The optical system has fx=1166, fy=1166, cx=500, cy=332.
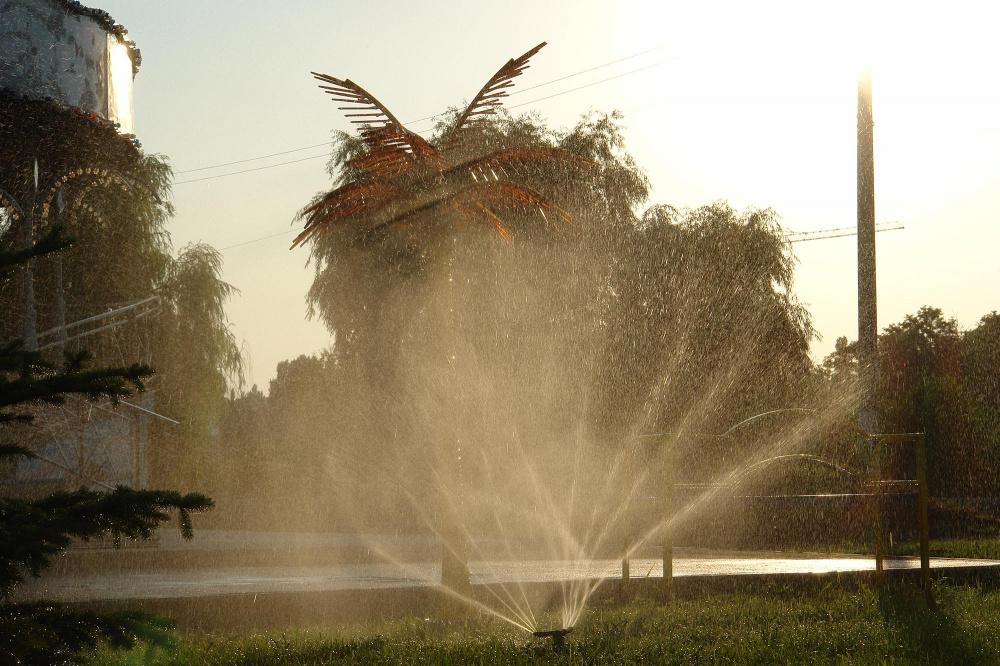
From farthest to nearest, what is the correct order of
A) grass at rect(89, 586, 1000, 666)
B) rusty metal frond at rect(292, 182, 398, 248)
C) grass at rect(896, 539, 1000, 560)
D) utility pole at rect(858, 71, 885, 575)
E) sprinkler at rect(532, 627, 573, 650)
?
utility pole at rect(858, 71, 885, 575) → grass at rect(896, 539, 1000, 560) → rusty metal frond at rect(292, 182, 398, 248) → sprinkler at rect(532, 627, 573, 650) → grass at rect(89, 586, 1000, 666)

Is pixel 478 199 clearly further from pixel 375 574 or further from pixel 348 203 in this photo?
pixel 375 574

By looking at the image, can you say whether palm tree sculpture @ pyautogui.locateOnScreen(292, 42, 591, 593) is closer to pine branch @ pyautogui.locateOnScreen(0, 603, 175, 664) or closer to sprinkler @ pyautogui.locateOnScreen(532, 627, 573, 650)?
sprinkler @ pyautogui.locateOnScreen(532, 627, 573, 650)

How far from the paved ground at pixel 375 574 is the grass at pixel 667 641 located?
189cm

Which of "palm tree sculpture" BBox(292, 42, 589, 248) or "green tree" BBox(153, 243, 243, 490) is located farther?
"green tree" BBox(153, 243, 243, 490)

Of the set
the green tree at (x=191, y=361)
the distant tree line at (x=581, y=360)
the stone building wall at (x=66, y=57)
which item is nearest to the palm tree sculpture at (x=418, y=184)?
the distant tree line at (x=581, y=360)

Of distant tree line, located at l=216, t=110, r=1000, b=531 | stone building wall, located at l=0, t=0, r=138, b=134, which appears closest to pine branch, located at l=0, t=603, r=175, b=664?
distant tree line, located at l=216, t=110, r=1000, b=531

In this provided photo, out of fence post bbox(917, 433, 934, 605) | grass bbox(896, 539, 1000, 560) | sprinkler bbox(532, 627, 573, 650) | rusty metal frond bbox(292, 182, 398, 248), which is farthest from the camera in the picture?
grass bbox(896, 539, 1000, 560)

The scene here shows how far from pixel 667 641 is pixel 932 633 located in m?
2.25

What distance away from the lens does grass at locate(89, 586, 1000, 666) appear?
312 inches

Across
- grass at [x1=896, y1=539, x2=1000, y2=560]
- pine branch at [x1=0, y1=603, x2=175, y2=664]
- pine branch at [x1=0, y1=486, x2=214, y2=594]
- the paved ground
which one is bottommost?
grass at [x1=896, y1=539, x2=1000, y2=560]

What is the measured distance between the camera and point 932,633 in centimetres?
918

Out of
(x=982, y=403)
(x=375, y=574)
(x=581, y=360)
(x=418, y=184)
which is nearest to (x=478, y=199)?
(x=418, y=184)

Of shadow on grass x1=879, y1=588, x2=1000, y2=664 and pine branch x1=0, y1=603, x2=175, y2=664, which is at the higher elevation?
pine branch x1=0, y1=603, x2=175, y2=664

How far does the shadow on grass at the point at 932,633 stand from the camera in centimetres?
831
